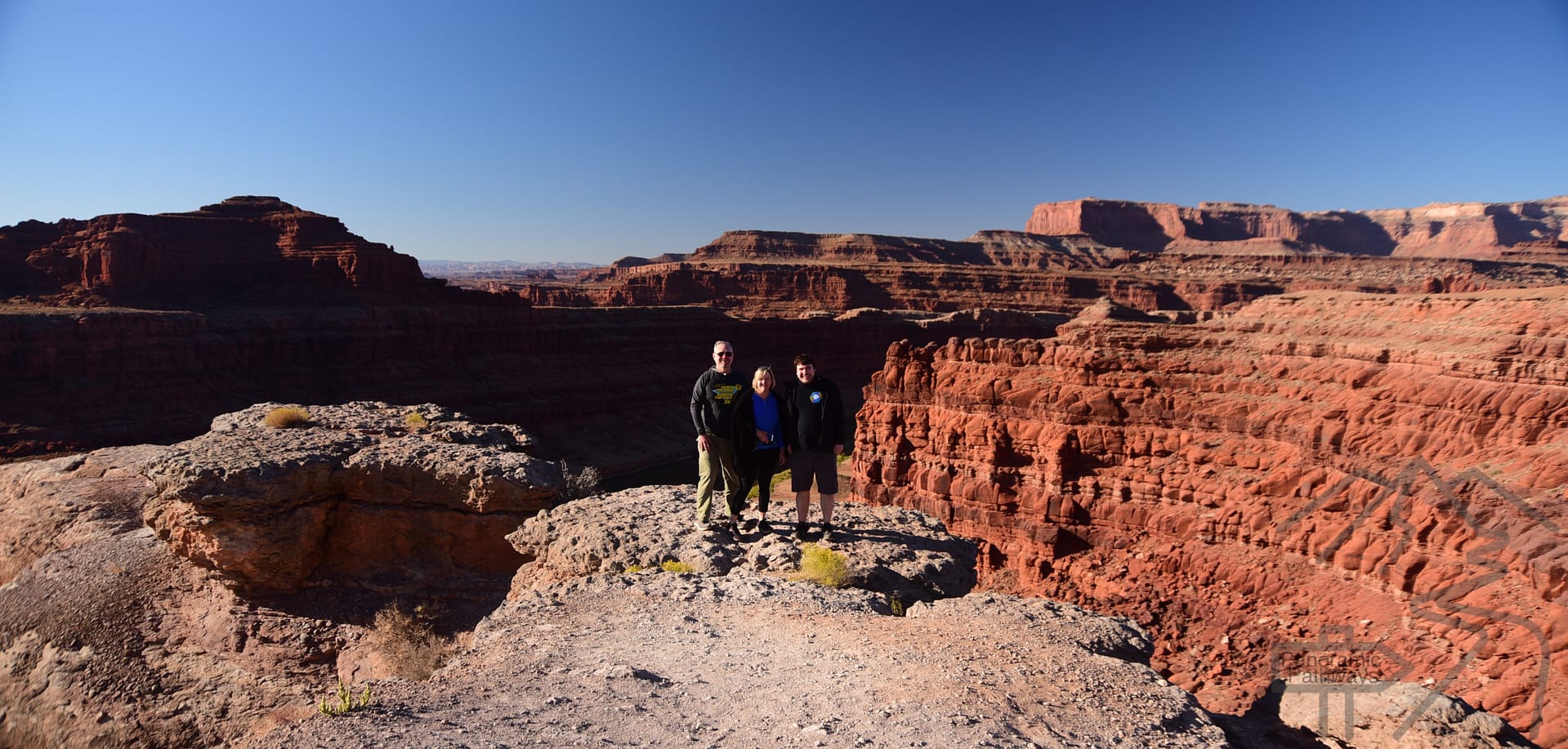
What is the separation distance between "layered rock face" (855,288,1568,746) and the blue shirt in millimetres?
8950

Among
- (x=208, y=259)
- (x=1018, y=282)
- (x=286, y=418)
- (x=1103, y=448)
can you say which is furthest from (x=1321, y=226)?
(x=286, y=418)

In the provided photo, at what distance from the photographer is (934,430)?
22.5m

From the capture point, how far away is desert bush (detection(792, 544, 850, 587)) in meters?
7.03

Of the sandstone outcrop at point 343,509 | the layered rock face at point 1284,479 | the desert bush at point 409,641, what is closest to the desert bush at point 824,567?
the desert bush at point 409,641

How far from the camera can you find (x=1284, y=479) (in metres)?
15.6

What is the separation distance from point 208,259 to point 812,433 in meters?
63.9

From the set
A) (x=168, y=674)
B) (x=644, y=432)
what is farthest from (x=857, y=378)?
(x=168, y=674)

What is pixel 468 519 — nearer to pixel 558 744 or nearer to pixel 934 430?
pixel 558 744

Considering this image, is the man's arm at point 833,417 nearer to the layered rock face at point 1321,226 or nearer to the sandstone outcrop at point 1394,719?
the sandstone outcrop at point 1394,719

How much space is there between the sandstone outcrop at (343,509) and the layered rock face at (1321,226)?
5737 inches

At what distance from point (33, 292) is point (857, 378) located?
55.4 m

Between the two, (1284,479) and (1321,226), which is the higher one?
(1321,226)

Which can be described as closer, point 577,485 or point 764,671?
point 764,671

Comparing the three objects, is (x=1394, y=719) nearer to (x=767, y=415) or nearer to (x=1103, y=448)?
(x=767, y=415)
